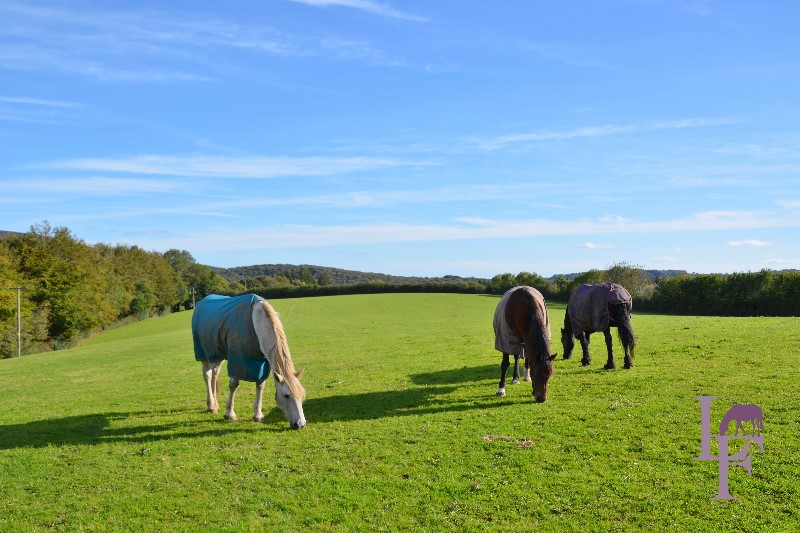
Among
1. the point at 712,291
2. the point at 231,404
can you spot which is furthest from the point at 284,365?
the point at 712,291

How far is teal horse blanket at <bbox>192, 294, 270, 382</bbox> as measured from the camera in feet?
32.7

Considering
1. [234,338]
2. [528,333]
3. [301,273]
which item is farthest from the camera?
[301,273]

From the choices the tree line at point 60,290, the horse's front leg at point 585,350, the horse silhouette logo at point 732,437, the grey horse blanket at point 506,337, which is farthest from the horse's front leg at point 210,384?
the tree line at point 60,290

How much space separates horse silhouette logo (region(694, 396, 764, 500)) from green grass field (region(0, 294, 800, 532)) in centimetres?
13

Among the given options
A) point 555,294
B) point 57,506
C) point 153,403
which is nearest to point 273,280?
point 555,294

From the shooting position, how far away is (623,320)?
13.4m

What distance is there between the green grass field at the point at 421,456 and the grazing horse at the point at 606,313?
0.78 m

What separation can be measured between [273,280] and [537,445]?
103 metres

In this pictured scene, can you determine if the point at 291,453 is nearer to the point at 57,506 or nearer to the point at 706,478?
the point at 57,506

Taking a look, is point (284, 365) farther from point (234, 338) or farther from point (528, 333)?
point (528, 333)

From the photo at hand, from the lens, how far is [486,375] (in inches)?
568

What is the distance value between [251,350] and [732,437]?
850 cm

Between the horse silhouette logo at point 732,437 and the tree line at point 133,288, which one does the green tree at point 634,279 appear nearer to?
the tree line at point 133,288

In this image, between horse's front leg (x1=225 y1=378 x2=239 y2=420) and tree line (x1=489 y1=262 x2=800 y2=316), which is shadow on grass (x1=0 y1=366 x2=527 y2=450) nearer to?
horse's front leg (x1=225 y1=378 x2=239 y2=420)
